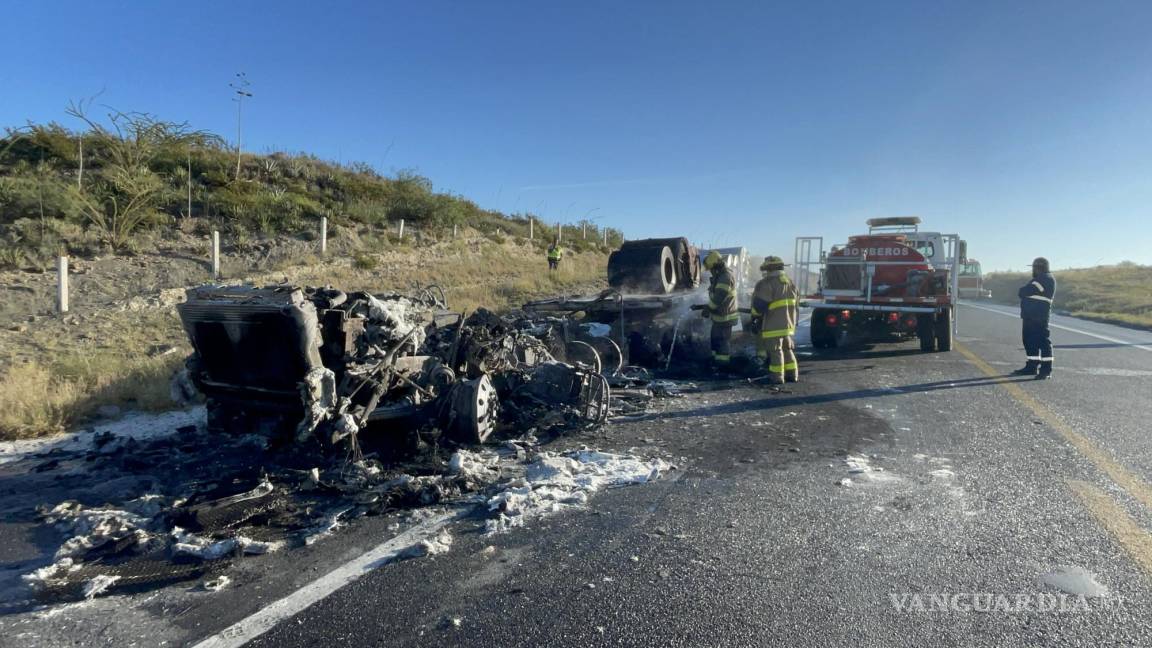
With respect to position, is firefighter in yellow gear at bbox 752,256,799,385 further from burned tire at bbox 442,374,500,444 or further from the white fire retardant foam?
burned tire at bbox 442,374,500,444

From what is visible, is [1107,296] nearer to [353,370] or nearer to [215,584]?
[353,370]

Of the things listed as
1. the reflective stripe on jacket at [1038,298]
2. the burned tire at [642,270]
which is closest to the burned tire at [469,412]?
the burned tire at [642,270]

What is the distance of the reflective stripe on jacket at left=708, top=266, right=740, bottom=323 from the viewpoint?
9.13m

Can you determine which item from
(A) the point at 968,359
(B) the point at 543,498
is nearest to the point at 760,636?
(B) the point at 543,498

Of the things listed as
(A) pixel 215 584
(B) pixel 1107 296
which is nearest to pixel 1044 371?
(A) pixel 215 584

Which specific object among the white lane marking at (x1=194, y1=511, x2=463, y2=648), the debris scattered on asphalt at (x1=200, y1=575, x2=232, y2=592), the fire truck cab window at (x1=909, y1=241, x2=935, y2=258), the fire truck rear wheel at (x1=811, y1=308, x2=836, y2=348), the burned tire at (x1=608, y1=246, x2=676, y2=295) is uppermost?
the fire truck cab window at (x1=909, y1=241, x2=935, y2=258)

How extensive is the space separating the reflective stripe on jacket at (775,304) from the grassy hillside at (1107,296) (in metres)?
16.2

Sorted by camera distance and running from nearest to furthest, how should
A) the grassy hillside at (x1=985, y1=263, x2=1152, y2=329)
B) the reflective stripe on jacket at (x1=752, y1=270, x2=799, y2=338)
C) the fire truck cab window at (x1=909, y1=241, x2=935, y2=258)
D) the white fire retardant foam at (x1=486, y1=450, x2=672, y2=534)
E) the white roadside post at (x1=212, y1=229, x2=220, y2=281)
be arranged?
the white fire retardant foam at (x1=486, y1=450, x2=672, y2=534) → the reflective stripe on jacket at (x1=752, y1=270, x2=799, y2=338) → the fire truck cab window at (x1=909, y1=241, x2=935, y2=258) → the white roadside post at (x1=212, y1=229, x2=220, y2=281) → the grassy hillside at (x1=985, y1=263, x2=1152, y2=329)

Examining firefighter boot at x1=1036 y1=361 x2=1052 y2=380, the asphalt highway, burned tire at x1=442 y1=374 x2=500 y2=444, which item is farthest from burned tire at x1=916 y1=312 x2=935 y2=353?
burned tire at x1=442 y1=374 x2=500 y2=444

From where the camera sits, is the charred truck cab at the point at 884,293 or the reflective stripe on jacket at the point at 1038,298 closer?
the reflective stripe on jacket at the point at 1038,298

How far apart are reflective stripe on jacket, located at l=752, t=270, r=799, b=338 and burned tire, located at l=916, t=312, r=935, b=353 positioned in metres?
4.09

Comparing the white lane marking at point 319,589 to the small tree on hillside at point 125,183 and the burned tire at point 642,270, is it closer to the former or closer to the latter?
the burned tire at point 642,270

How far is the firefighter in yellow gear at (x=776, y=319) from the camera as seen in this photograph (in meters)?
8.40

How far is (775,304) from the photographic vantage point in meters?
8.46
